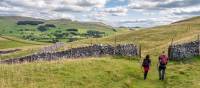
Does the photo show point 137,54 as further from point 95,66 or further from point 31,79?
point 31,79

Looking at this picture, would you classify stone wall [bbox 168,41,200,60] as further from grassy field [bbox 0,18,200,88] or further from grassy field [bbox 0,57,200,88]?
grassy field [bbox 0,57,200,88]

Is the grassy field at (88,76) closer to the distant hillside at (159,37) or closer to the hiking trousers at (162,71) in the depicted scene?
the hiking trousers at (162,71)

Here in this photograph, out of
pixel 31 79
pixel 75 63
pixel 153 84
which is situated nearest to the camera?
pixel 31 79

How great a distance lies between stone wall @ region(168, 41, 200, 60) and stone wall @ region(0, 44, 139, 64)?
4.72m

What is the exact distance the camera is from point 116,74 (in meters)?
34.2

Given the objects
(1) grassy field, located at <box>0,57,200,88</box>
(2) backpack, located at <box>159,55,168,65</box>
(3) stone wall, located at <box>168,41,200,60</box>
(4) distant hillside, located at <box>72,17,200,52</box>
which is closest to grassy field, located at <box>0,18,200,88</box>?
(1) grassy field, located at <box>0,57,200,88</box>

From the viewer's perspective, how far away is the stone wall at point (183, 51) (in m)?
48.5

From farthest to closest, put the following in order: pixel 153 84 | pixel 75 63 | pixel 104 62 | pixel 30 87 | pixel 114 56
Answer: pixel 114 56 → pixel 104 62 → pixel 75 63 → pixel 153 84 → pixel 30 87

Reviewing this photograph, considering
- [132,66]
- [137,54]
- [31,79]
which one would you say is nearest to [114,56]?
→ [137,54]

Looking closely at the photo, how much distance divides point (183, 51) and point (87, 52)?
41.1ft

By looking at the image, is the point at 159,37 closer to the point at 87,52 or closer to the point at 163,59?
the point at 87,52

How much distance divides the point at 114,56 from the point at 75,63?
13.3m

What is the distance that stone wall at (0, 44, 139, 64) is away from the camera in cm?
4453

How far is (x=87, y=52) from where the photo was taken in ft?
154
